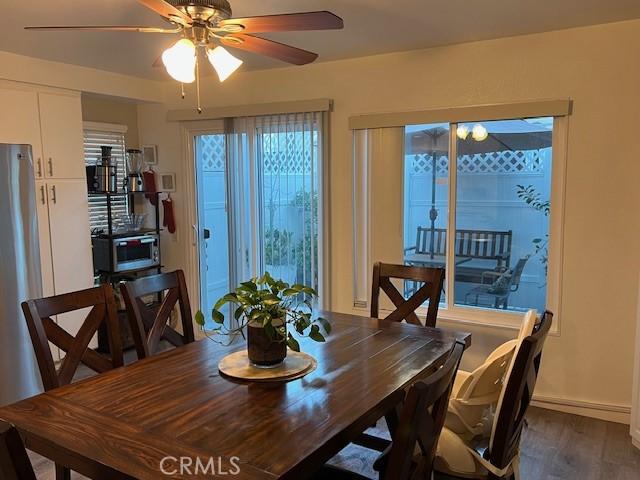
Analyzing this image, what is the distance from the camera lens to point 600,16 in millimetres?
2840

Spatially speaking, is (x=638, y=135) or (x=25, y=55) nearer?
(x=638, y=135)

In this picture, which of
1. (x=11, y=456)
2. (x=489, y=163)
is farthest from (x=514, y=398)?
(x=489, y=163)

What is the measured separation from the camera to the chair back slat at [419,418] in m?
1.21

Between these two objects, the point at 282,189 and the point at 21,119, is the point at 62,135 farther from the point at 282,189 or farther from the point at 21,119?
the point at 282,189

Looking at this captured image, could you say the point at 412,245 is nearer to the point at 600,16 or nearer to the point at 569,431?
A: the point at 569,431

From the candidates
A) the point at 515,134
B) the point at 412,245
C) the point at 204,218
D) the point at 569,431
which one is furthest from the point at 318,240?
the point at 569,431

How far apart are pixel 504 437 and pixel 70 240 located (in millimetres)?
3522

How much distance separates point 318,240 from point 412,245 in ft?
2.37

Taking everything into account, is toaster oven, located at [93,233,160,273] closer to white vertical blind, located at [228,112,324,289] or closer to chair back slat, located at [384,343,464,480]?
white vertical blind, located at [228,112,324,289]

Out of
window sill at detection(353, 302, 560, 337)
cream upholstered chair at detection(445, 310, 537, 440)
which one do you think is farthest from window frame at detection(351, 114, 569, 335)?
cream upholstered chair at detection(445, 310, 537, 440)

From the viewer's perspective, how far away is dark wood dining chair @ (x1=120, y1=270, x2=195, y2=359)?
2.41m

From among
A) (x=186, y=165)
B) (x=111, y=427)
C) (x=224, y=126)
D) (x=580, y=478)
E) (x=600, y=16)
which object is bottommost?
(x=580, y=478)

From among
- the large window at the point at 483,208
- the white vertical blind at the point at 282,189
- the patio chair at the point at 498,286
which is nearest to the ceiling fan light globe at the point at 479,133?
the large window at the point at 483,208

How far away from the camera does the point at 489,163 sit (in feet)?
11.5
